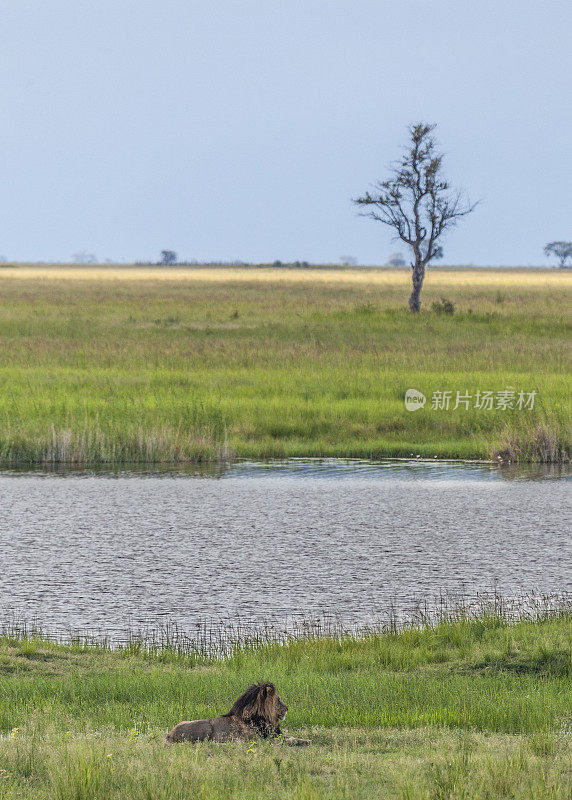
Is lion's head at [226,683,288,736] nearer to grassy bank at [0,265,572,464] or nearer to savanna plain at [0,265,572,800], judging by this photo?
savanna plain at [0,265,572,800]

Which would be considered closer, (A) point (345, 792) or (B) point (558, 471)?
(A) point (345, 792)

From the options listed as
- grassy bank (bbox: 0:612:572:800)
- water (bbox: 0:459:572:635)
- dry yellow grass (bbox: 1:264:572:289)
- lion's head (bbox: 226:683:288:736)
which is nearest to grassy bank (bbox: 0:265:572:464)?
water (bbox: 0:459:572:635)

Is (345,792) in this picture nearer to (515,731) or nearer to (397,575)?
(515,731)

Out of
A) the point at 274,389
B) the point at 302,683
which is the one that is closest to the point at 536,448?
the point at 274,389

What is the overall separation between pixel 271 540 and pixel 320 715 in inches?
334

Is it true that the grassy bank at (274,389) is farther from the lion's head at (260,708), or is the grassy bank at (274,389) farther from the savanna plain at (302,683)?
the lion's head at (260,708)

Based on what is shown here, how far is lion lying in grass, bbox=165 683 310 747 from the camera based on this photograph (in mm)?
6855

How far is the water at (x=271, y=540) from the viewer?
12680 mm

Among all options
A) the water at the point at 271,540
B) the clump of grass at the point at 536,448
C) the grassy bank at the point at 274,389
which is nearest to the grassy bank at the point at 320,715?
the water at the point at 271,540

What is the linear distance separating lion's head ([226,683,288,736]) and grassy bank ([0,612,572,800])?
0.19 meters

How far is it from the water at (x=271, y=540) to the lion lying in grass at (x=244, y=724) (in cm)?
465

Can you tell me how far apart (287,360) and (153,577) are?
2181cm

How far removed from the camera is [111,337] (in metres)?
43.6

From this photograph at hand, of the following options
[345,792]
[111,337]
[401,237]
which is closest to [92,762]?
[345,792]
